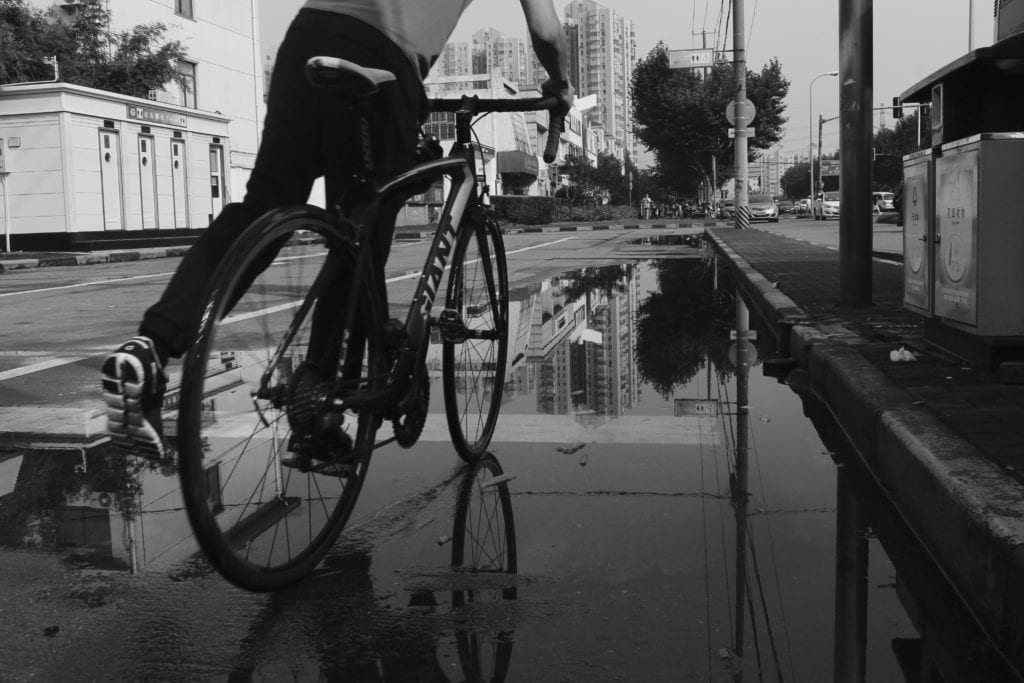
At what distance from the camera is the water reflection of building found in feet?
18.7

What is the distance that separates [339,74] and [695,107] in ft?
207

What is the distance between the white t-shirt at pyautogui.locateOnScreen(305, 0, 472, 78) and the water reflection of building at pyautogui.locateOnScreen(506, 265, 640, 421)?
7.97ft

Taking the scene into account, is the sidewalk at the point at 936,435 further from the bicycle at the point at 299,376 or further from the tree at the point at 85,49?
the tree at the point at 85,49

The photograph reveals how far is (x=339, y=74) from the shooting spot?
8.81 feet

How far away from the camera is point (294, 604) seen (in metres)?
2.68

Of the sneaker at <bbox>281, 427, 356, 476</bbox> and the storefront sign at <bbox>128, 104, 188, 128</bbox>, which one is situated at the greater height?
the storefront sign at <bbox>128, 104, 188, 128</bbox>

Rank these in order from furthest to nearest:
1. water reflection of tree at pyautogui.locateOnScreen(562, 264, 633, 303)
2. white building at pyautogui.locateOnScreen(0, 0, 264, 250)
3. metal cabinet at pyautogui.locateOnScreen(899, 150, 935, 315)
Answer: white building at pyautogui.locateOnScreen(0, 0, 264, 250) < water reflection of tree at pyautogui.locateOnScreen(562, 264, 633, 303) < metal cabinet at pyautogui.locateOnScreen(899, 150, 935, 315)

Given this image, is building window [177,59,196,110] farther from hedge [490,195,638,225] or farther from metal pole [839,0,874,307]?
metal pole [839,0,874,307]

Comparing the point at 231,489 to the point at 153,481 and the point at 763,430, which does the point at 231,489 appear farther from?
the point at 763,430

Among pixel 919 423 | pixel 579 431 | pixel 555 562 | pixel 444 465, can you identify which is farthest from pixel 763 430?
pixel 555 562

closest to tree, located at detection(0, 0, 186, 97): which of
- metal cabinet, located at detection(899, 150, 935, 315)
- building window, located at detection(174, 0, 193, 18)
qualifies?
building window, located at detection(174, 0, 193, 18)

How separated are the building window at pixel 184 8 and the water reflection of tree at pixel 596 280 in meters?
24.3

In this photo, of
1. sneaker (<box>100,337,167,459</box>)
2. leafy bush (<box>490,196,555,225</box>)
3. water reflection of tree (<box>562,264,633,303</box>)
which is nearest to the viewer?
sneaker (<box>100,337,167,459</box>)

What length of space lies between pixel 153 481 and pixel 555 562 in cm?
169
